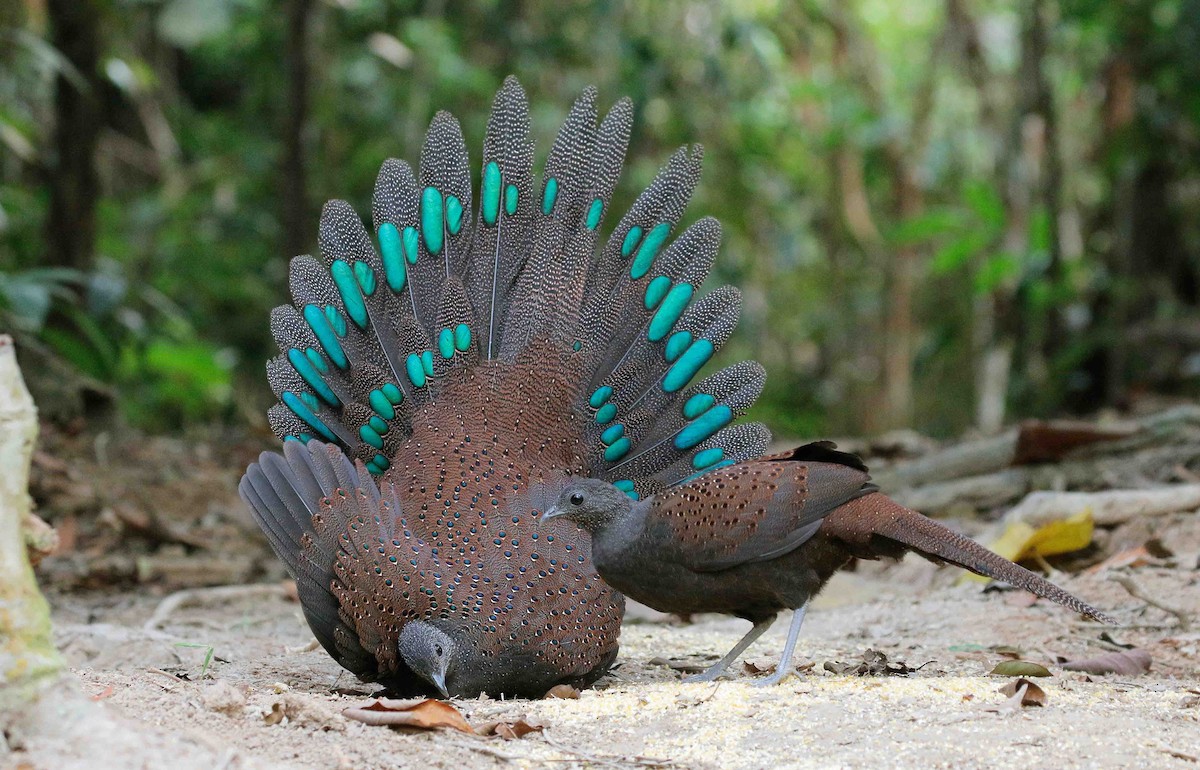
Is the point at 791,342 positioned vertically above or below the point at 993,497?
above

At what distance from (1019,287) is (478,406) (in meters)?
6.18

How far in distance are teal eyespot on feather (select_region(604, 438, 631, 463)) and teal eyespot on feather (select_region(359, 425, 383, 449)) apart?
0.78m

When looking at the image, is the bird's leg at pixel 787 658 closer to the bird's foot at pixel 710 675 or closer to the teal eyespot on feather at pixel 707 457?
the bird's foot at pixel 710 675

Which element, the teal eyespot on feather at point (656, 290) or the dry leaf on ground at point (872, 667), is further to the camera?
the teal eyespot on feather at point (656, 290)

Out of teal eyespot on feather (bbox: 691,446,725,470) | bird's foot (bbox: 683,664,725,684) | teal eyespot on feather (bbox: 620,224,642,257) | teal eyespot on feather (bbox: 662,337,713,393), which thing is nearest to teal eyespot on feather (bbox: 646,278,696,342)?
teal eyespot on feather (bbox: 662,337,713,393)

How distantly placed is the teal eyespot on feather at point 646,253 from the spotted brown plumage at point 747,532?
1023mm

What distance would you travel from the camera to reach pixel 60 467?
19.5 ft

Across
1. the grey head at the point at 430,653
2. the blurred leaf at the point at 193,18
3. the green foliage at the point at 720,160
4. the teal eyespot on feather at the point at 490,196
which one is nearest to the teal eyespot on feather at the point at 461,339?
the teal eyespot on feather at the point at 490,196

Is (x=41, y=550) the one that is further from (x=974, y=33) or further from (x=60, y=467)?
(x=974, y=33)

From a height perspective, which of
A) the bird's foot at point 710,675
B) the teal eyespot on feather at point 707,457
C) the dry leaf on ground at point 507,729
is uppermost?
the teal eyespot on feather at point 707,457

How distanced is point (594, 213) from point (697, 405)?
2.57 ft

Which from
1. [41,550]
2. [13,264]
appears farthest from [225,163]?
[41,550]

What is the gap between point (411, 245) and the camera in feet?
14.6

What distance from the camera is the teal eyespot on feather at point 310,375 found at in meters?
4.32
